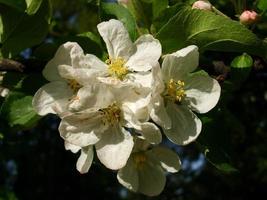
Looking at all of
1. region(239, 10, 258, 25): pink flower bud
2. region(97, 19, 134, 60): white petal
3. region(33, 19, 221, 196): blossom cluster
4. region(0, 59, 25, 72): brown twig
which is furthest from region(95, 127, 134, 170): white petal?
region(239, 10, 258, 25): pink flower bud

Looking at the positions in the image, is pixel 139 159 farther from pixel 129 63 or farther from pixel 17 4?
pixel 17 4

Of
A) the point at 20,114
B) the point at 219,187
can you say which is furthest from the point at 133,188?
the point at 219,187

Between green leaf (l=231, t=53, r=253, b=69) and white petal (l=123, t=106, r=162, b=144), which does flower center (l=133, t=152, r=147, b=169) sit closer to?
white petal (l=123, t=106, r=162, b=144)

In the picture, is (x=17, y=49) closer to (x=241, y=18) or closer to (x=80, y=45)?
(x=80, y=45)

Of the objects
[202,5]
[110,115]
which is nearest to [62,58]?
[110,115]

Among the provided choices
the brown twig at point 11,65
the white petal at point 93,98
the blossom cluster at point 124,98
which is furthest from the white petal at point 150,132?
the brown twig at point 11,65

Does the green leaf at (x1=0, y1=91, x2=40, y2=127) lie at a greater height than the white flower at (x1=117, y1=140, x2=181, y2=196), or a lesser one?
greater
